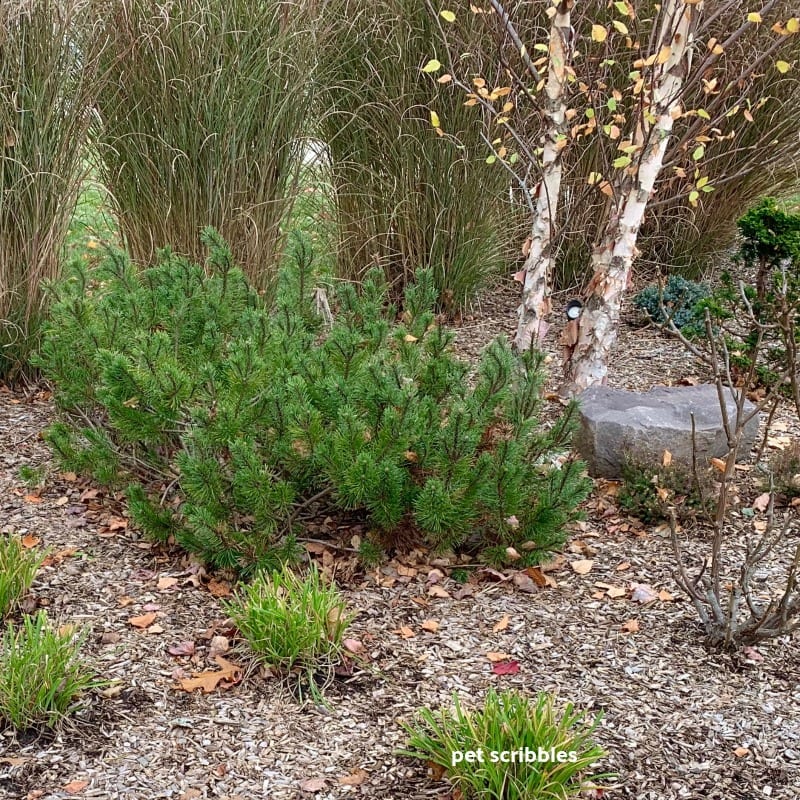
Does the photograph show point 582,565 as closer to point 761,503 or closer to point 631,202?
point 761,503

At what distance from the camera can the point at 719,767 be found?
2.32 meters

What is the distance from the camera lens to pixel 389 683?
8.59 feet

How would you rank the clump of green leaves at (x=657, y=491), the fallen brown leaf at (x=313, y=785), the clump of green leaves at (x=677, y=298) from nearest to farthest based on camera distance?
1. the fallen brown leaf at (x=313, y=785)
2. the clump of green leaves at (x=657, y=491)
3. the clump of green leaves at (x=677, y=298)

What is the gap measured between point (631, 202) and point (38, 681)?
311 cm

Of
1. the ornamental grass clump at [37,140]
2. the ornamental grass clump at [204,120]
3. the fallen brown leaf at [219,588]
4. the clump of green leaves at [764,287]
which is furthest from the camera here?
the clump of green leaves at [764,287]

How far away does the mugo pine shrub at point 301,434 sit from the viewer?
290 centimetres

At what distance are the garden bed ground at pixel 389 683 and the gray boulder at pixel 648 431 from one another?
365 millimetres

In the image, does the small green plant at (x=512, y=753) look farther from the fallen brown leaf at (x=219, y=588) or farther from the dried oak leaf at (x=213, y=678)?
the fallen brown leaf at (x=219, y=588)

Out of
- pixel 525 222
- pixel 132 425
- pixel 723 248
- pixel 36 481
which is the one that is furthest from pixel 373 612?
pixel 723 248

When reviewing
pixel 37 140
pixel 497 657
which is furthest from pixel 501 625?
pixel 37 140

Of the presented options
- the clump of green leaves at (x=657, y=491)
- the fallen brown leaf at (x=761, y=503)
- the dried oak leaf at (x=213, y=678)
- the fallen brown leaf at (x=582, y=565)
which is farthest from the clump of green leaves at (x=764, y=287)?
the dried oak leaf at (x=213, y=678)

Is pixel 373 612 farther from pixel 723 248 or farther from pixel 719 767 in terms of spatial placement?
pixel 723 248

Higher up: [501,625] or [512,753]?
[512,753]

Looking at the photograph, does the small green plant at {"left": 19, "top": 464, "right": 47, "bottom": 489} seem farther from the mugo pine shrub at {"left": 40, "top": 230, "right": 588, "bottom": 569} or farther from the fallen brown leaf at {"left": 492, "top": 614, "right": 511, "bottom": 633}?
the fallen brown leaf at {"left": 492, "top": 614, "right": 511, "bottom": 633}
